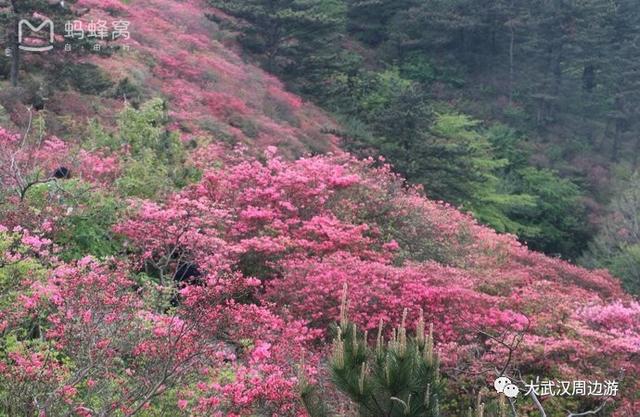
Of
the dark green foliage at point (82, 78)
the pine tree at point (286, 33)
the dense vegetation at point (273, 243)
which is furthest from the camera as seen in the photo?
the pine tree at point (286, 33)

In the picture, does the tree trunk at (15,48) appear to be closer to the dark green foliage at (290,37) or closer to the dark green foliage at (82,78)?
the dark green foliage at (82,78)

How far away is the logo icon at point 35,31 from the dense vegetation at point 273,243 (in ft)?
0.69

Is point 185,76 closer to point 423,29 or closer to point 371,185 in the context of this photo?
point 371,185

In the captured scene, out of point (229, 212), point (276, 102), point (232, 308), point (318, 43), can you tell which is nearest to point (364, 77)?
point (318, 43)

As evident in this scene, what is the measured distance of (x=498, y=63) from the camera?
33844 mm

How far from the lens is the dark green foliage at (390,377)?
14.6 ft

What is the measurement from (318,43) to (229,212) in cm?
1501

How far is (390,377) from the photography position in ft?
14.6

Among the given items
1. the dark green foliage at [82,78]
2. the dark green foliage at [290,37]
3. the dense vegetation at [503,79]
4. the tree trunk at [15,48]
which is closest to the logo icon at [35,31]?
the tree trunk at [15,48]

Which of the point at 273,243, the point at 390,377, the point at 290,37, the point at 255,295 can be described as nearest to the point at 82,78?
the point at 273,243

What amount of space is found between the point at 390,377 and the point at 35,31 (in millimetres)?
10536

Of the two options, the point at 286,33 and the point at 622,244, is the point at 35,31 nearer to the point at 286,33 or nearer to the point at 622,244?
the point at 286,33

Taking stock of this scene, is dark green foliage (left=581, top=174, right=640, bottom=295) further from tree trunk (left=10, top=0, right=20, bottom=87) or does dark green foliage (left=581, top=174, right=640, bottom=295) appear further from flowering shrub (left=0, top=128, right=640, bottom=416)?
tree trunk (left=10, top=0, right=20, bottom=87)

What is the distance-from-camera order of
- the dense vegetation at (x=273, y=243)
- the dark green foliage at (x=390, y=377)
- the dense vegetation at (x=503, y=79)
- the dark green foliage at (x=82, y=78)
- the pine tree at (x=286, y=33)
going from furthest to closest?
the dense vegetation at (x=503, y=79) → the pine tree at (x=286, y=33) → the dark green foliage at (x=82, y=78) → the dense vegetation at (x=273, y=243) → the dark green foliage at (x=390, y=377)
